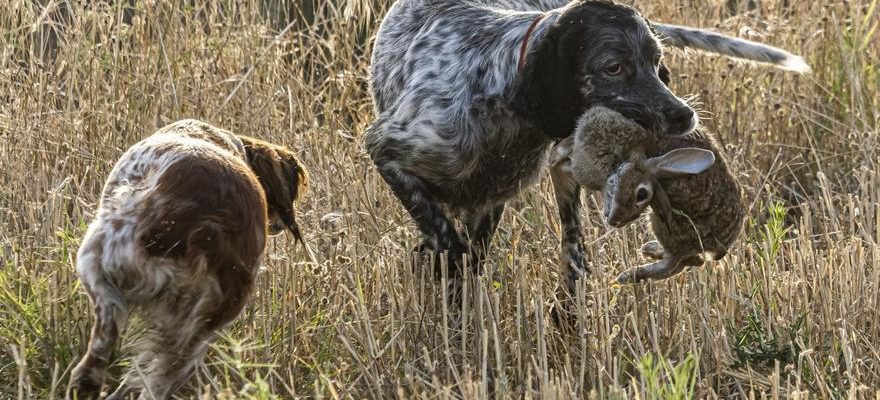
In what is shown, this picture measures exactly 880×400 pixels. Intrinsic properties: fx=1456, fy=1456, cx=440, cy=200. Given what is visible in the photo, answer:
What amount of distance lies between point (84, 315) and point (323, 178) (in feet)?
5.43

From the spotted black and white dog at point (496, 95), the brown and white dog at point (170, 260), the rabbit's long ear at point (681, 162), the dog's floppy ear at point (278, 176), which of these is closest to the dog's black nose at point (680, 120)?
the spotted black and white dog at point (496, 95)

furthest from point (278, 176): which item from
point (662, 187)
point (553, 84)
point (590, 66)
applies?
point (662, 187)

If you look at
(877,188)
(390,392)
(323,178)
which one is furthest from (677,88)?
(390,392)

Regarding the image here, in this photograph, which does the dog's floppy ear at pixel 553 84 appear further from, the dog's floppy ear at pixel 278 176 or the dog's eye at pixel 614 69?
the dog's floppy ear at pixel 278 176

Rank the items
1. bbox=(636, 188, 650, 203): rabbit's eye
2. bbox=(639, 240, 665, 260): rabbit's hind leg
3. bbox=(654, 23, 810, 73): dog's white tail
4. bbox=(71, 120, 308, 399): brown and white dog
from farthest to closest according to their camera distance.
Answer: bbox=(654, 23, 810, 73): dog's white tail < bbox=(639, 240, 665, 260): rabbit's hind leg < bbox=(636, 188, 650, 203): rabbit's eye < bbox=(71, 120, 308, 399): brown and white dog

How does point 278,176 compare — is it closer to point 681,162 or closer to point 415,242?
point 415,242

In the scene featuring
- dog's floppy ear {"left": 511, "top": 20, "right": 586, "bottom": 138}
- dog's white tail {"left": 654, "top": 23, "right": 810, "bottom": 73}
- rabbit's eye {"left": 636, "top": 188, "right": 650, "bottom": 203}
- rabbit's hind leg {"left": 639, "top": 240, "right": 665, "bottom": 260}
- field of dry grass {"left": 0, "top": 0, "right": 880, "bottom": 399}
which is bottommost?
field of dry grass {"left": 0, "top": 0, "right": 880, "bottom": 399}

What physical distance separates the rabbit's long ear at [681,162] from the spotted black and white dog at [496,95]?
24cm

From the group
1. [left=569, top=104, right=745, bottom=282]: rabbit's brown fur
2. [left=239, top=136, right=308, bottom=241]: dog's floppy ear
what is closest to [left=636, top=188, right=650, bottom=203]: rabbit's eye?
[left=569, top=104, right=745, bottom=282]: rabbit's brown fur

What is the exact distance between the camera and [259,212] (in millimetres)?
3699

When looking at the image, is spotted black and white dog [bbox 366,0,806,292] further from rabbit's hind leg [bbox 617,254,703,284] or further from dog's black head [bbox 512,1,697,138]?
rabbit's hind leg [bbox 617,254,703,284]

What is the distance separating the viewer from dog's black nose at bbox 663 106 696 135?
13.5 feet

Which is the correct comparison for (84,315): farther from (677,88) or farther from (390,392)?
(677,88)

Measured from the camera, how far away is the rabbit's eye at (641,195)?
387cm
